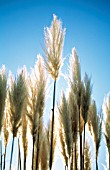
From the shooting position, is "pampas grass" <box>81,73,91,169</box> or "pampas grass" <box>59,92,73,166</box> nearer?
"pampas grass" <box>59,92,73,166</box>

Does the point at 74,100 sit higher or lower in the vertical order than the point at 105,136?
higher

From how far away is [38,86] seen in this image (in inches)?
203

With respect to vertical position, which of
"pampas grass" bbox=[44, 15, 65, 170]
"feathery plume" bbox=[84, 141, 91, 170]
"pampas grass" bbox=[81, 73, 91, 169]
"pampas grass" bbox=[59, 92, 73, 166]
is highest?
"pampas grass" bbox=[44, 15, 65, 170]

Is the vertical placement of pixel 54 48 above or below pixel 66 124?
above

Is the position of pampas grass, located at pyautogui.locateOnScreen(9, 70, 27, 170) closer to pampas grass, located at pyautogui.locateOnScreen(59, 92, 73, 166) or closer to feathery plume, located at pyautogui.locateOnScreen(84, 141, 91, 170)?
pampas grass, located at pyautogui.locateOnScreen(59, 92, 73, 166)

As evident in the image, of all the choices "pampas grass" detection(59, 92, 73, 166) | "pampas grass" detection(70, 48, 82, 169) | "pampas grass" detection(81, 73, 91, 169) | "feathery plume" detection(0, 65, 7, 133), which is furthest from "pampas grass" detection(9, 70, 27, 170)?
"pampas grass" detection(81, 73, 91, 169)

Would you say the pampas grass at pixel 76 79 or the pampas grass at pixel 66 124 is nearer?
the pampas grass at pixel 66 124

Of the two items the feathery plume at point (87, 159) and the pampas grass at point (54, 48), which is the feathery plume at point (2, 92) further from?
the feathery plume at point (87, 159)

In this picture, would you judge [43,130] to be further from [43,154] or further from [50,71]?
[50,71]

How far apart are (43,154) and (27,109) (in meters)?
1.31

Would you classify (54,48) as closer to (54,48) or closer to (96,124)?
(54,48)

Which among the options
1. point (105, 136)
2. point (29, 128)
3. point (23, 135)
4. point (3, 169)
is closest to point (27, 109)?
point (29, 128)

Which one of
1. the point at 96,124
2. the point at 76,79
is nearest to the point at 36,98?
the point at 76,79

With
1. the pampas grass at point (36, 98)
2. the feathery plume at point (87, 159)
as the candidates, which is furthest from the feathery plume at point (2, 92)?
the feathery plume at point (87, 159)
